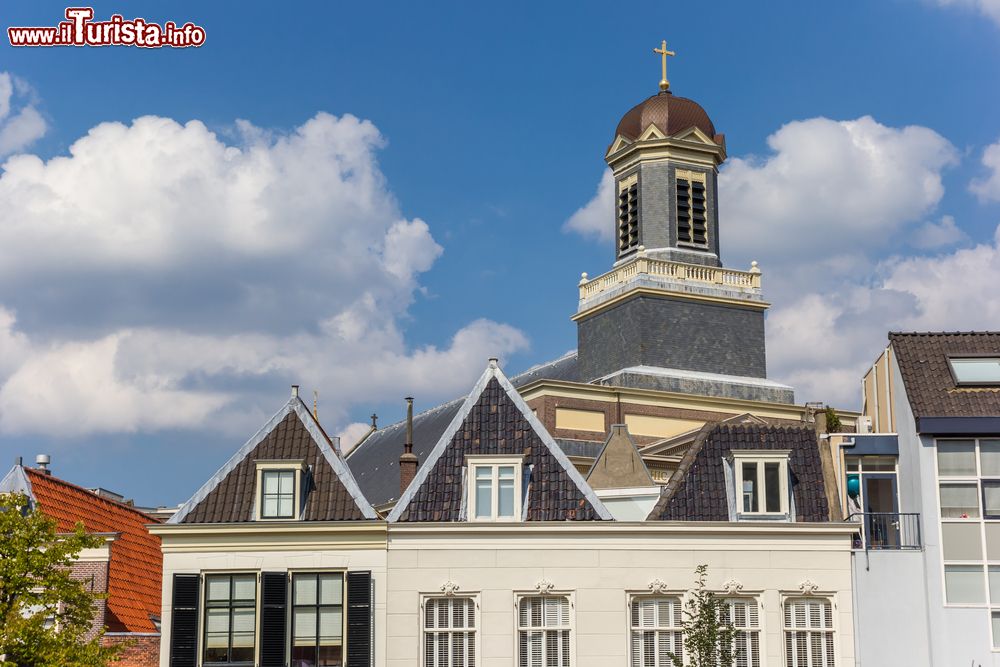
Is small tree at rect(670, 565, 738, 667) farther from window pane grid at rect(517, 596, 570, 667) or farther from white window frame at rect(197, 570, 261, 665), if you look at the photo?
white window frame at rect(197, 570, 261, 665)

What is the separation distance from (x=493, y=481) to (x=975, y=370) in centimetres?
1283

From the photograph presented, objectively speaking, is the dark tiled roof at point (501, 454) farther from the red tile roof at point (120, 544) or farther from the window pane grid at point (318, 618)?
the red tile roof at point (120, 544)

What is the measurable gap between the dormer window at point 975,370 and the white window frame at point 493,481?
11.4 meters

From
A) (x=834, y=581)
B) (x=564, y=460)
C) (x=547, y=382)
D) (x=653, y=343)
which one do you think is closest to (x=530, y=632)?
(x=564, y=460)

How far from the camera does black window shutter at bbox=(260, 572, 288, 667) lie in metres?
35.0

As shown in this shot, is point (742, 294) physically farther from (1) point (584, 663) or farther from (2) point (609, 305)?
(1) point (584, 663)

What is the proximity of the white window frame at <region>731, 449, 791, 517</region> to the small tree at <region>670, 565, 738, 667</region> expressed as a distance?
8.18ft

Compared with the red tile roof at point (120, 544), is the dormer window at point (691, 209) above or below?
above

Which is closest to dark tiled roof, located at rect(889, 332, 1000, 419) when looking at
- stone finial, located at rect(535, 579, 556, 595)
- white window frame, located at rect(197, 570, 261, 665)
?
stone finial, located at rect(535, 579, 556, 595)

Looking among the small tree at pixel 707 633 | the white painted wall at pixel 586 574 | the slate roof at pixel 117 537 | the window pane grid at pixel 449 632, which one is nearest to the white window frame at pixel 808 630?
the white painted wall at pixel 586 574

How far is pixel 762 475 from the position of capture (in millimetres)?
37125

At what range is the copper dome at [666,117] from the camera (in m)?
82.3

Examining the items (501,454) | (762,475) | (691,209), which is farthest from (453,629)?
(691,209)

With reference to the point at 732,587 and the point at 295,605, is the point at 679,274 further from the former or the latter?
the point at 295,605
